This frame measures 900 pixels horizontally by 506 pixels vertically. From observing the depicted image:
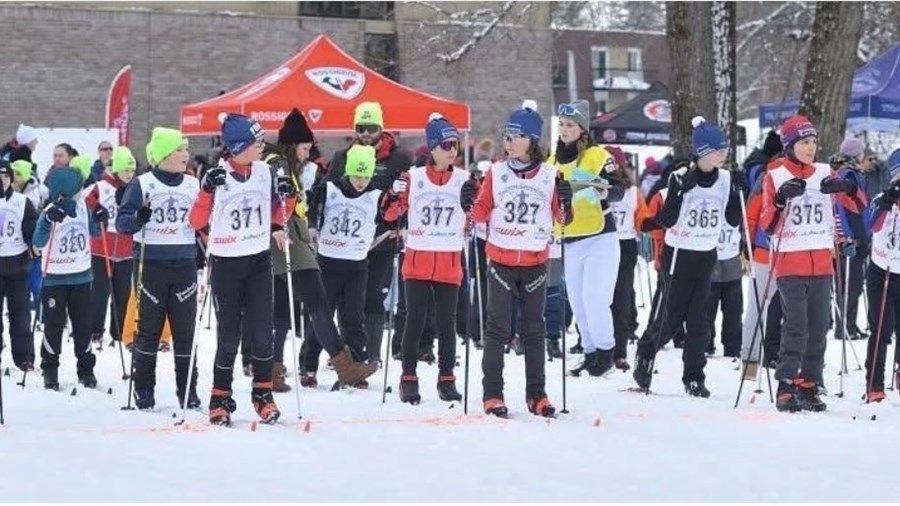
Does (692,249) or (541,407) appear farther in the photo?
(692,249)

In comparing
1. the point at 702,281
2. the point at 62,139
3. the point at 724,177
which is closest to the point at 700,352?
the point at 702,281

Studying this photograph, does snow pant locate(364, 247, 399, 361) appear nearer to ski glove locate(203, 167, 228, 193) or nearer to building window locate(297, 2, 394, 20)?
ski glove locate(203, 167, 228, 193)

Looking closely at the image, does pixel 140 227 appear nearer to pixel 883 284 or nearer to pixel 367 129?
pixel 367 129

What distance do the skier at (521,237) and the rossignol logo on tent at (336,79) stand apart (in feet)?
33.4

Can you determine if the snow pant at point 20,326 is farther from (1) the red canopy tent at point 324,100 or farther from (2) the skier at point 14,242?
(1) the red canopy tent at point 324,100

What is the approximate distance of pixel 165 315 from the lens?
9453 mm

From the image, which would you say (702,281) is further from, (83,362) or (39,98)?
(39,98)

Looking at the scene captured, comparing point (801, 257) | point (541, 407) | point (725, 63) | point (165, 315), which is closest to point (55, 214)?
point (165, 315)

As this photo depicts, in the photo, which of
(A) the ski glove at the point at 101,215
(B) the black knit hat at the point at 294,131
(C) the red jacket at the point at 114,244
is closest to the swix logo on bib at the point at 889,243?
(B) the black knit hat at the point at 294,131

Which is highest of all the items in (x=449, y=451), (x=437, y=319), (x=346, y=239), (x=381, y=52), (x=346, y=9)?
(x=346, y=9)

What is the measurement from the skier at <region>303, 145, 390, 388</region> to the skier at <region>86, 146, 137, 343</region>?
206 cm

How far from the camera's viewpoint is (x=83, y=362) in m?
10.9

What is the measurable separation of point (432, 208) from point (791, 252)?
7.20 ft

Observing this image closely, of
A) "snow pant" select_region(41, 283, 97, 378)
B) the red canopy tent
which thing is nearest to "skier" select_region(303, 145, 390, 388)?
"snow pant" select_region(41, 283, 97, 378)
